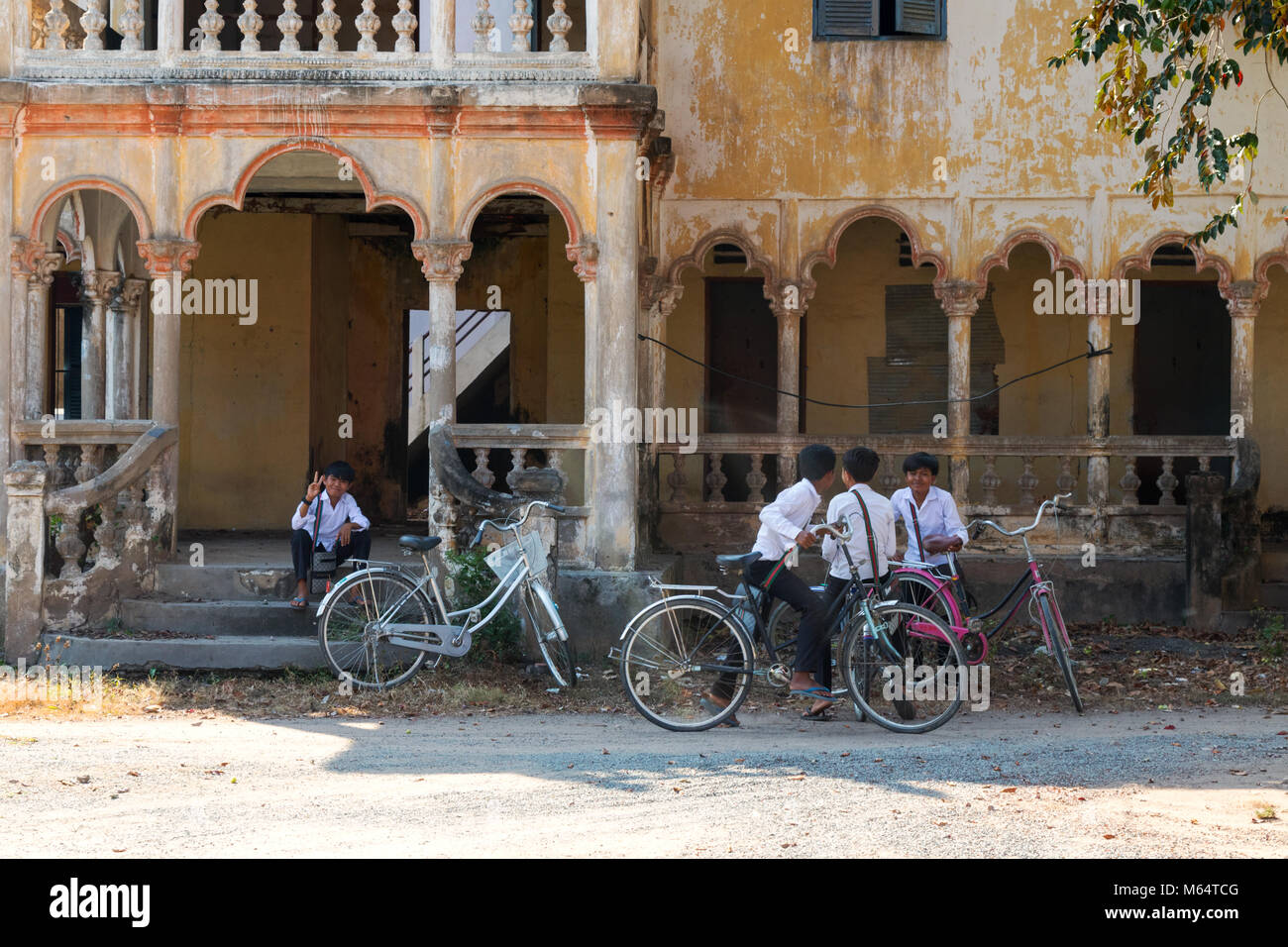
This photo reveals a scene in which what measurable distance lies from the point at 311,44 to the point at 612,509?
6.78 m

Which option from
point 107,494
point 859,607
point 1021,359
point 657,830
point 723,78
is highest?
point 723,78

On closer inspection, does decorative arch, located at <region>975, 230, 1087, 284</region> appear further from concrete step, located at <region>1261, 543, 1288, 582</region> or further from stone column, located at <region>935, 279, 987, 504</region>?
concrete step, located at <region>1261, 543, 1288, 582</region>

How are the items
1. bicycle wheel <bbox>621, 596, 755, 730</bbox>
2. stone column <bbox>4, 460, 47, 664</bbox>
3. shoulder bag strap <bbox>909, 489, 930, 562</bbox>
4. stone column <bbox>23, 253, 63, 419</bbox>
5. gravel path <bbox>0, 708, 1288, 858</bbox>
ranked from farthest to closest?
stone column <bbox>23, 253, 63, 419</bbox> < stone column <bbox>4, 460, 47, 664</bbox> < shoulder bag strap <bbox>909, 489, 930, 562</bbox> < bicycle wheel <bbox>621, 596, 755, 730</bbox> < gravel path <bbox>0, 708, 1288, 858</bbox>

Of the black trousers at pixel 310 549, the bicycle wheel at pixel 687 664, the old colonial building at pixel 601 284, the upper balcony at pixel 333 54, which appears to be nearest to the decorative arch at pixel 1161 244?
the old colonial building at pixel 601 284

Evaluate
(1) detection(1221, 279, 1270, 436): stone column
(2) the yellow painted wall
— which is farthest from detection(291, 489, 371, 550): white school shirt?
(1) detection(1221, 279, 1270, 436): stone column

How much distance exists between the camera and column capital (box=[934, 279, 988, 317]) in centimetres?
1320

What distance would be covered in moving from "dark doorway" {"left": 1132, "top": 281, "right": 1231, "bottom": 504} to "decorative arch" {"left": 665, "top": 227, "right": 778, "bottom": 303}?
4522 millimetres

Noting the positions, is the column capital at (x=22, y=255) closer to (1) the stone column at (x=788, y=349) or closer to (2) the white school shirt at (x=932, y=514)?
(1) the stone column at (x=788, y=349)

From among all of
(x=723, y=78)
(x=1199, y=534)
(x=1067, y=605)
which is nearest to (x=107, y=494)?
(x=723, y=78)

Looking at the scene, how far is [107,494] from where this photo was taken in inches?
423

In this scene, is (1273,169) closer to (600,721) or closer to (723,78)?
(723,78)

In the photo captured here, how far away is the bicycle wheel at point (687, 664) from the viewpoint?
28.0 feet

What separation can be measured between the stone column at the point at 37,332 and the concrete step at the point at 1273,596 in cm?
1028

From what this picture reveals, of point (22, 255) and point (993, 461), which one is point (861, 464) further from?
point (22, 255)
